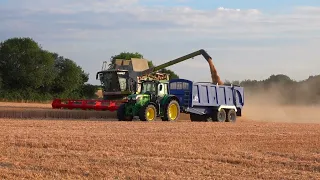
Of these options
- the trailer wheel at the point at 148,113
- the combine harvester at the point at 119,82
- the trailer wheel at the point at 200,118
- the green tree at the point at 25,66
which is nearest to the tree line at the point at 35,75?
the green tree at the point at 25,66

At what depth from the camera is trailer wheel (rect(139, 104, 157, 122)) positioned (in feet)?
74.8

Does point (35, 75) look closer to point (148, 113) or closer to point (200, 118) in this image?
point (200, 118)

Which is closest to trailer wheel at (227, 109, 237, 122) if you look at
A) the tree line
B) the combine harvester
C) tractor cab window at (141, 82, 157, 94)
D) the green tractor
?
the combine harvester

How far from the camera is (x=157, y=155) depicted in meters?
11.1

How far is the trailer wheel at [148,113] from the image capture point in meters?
22.8

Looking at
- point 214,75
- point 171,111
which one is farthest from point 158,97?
point 214,75

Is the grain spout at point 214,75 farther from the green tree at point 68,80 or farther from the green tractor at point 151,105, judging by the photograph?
the green tree at point 68,80

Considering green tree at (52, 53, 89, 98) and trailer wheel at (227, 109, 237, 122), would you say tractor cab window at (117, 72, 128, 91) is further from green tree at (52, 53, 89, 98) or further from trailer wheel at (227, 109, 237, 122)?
green tree at (52, 53, 89, 98)

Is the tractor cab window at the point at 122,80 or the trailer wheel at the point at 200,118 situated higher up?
the tractor cab window at the point at 122,80

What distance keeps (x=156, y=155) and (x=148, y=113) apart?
473 inches

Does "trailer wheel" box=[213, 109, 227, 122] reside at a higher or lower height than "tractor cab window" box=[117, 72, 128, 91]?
lower

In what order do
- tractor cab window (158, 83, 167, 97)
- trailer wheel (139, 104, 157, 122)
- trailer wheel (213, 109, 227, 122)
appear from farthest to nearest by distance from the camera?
trailer wheel (213, 109, 227, 122), tractor cab window (158, 83, 167, 97), trailer wheel (139, 104, 157, 122)

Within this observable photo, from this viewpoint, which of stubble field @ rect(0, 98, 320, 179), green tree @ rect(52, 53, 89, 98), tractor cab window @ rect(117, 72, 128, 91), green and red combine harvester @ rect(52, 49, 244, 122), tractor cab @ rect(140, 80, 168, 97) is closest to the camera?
stubble field @ rect(0, 98, 320, 179)

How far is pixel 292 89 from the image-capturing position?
1886 inches
